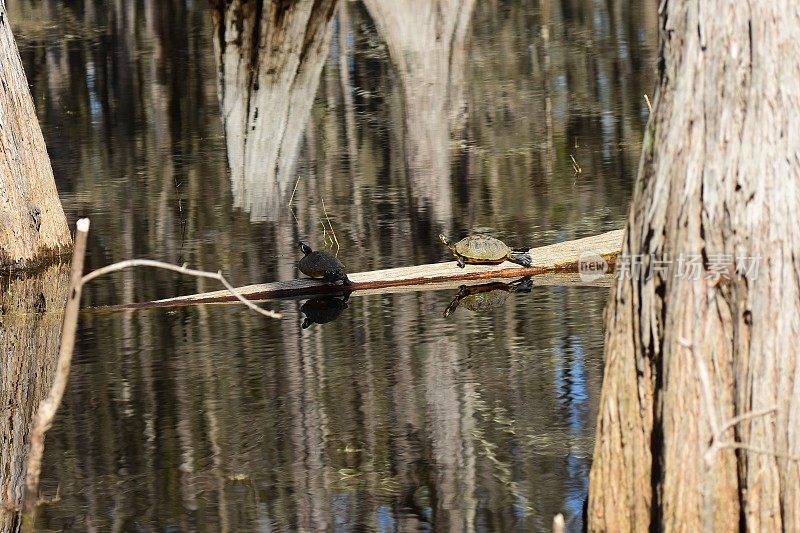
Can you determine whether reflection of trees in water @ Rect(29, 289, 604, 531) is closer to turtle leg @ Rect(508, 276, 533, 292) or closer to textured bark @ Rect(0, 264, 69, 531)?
textured bark @ Rect(0, 264, 69, 531)

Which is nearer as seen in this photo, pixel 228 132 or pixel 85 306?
pixel 85 306

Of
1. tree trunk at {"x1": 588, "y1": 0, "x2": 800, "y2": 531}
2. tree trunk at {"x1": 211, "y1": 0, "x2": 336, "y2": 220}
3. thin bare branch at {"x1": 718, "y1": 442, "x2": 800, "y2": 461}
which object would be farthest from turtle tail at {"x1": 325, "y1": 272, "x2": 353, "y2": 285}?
tree trunk at {"x1": 211, "y1": 0, "x2": 336, "y2": 220}

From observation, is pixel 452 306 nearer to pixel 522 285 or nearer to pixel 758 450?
pixel 522 285

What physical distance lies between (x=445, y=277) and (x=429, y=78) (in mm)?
10234

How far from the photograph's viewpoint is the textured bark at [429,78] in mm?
14359

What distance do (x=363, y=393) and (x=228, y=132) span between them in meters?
9.42

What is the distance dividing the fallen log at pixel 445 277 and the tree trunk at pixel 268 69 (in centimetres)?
569

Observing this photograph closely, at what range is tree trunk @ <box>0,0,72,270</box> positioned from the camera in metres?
10.8

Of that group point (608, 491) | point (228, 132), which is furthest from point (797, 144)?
point (228, 132)

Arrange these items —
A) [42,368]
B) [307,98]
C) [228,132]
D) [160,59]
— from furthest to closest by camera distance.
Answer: [160,59] → [307,98] → [228,132] → [42,368]

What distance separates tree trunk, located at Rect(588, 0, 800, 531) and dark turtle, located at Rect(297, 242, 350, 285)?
488cm

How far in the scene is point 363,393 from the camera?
301 inches

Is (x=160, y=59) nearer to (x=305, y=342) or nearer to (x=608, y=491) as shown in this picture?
(x=305, y=342)

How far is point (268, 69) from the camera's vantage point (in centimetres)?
1772
